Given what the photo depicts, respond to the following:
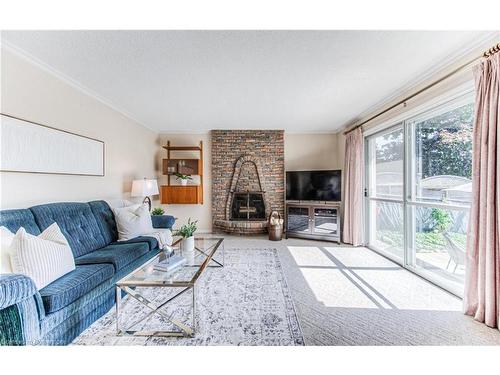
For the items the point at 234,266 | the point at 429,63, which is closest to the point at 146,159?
the point at 234,266

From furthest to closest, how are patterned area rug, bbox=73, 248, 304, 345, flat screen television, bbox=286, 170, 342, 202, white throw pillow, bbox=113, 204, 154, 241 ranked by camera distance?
flat screen television, bbox=286, 170, 342, 202 → white throw pillow, bbox=113, 204, 154, 241 → patterned area rug, bbox=73, 248, 304, 345

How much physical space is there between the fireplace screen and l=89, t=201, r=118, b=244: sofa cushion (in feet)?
8.96

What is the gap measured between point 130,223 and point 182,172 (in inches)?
92.4

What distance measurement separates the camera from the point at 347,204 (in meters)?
4.25

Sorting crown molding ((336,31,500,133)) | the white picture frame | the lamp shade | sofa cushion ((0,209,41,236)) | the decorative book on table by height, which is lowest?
the decorative book on table

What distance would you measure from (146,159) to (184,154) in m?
0.89

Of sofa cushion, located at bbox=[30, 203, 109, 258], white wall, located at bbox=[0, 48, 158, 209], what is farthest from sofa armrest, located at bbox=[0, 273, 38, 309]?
white wall, located at bbox=[0, 48, 158, 209]

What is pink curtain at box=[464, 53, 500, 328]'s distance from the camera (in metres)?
1.66

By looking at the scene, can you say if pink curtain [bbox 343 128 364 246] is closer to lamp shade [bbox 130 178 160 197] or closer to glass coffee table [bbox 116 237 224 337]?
glass coffee table [bbox 116 237 224 337]

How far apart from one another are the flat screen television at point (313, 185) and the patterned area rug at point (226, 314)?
7.59 feet

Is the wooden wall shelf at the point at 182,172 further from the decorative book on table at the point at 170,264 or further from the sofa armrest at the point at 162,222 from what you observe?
the decorative book on table at the point at 170,264

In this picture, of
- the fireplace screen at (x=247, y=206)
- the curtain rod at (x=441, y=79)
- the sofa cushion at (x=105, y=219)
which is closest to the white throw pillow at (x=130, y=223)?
the sofa cushion at (x=105, y=219)
